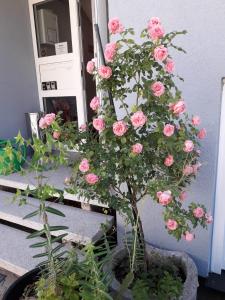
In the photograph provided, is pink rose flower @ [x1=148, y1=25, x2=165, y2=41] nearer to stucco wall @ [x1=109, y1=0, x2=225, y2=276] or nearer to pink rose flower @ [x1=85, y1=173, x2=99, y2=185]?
stucco wall @ [x1=109, y1=0, x2=225, y2=276]

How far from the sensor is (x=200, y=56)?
1422 mm

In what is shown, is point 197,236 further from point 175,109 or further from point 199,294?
point 175,109

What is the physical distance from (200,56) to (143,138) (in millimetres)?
652

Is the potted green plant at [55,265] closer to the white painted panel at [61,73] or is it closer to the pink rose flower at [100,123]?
the pink rose flower at [100,123]

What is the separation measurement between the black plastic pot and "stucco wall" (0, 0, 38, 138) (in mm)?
1967

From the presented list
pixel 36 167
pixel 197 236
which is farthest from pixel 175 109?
pixel 197 236

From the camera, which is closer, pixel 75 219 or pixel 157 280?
pixel 157 280

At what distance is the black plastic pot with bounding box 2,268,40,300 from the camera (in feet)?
4.41

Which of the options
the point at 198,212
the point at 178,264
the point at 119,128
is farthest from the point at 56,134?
the point at 178,264

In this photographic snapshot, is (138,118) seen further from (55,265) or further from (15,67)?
(15,67)

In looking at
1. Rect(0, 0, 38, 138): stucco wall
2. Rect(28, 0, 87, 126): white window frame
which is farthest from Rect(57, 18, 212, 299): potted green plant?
Rect(0, 0, 38, 138): stucco wall

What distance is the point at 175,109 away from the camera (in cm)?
106

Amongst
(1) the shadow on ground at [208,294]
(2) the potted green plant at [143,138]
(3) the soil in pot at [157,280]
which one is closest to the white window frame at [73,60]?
(2) the potted green plant at [143,138]

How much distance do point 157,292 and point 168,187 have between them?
721 mm
